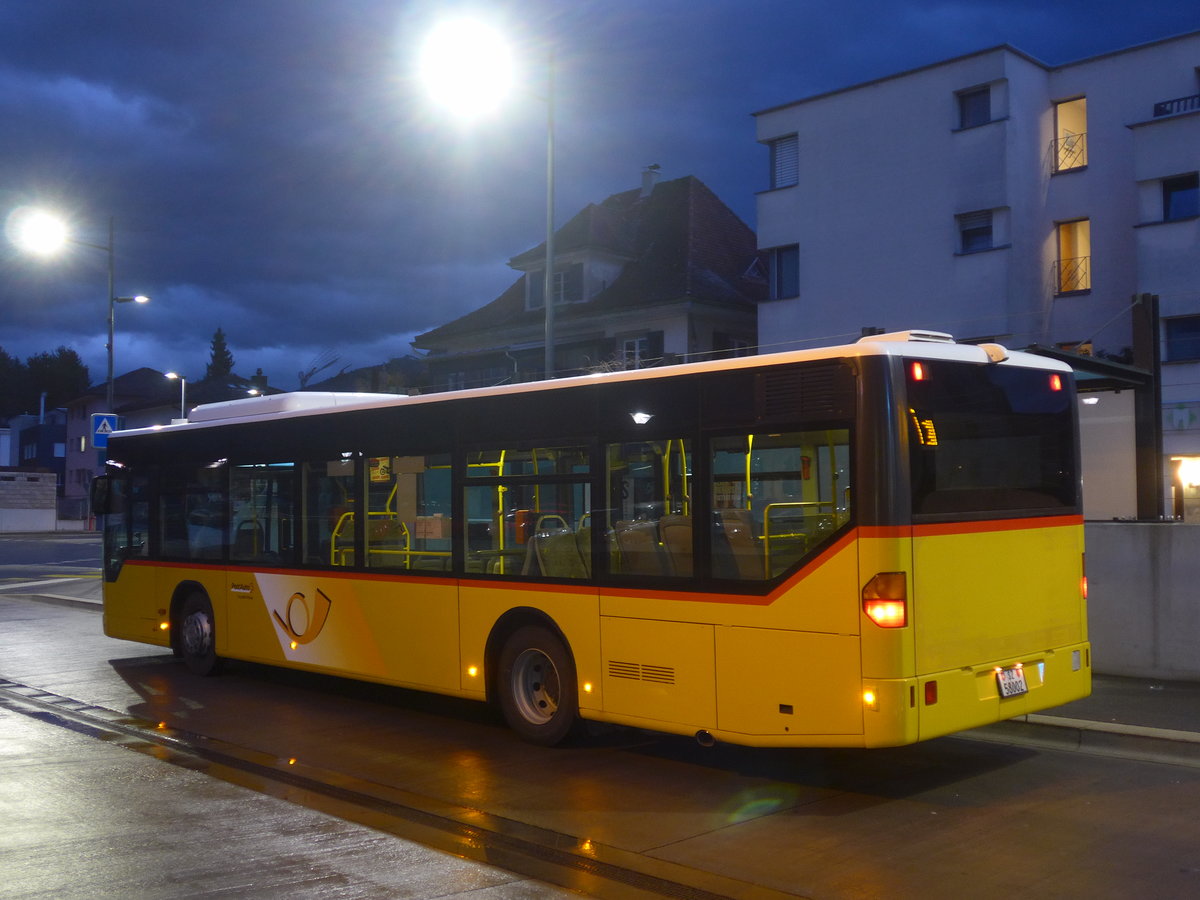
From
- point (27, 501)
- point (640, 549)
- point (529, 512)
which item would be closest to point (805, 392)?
point (640, 549)

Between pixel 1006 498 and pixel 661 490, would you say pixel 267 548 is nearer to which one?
pixel 661 490

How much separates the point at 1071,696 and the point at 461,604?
4.67 m

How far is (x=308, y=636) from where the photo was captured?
38.8 feet

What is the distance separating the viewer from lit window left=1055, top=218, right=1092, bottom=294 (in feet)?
95.0

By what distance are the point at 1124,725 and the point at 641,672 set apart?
12.2ft

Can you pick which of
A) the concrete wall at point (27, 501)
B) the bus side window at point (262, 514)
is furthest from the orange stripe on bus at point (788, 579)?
the concrete wall at point (27, 501)

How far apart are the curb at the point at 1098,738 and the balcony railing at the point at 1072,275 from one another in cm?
2168

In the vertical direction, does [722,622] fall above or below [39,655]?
above

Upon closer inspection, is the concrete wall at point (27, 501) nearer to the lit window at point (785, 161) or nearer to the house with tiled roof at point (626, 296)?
the house with tiled roof at point (626, 296)

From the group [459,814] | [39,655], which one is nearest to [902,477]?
[459,814]

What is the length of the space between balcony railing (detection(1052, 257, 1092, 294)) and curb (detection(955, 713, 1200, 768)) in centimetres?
2168

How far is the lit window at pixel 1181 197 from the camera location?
26.7m

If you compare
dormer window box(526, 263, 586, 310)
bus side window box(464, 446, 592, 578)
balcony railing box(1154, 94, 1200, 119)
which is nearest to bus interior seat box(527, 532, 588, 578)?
bus side window box(464, 446, 592, 578)

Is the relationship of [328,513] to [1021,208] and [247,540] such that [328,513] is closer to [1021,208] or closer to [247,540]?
[247,540]
